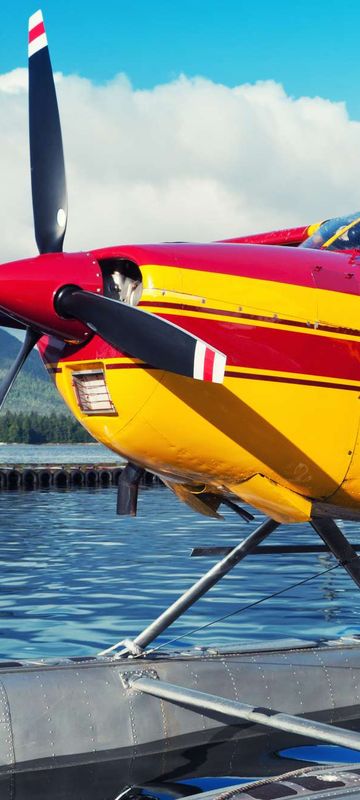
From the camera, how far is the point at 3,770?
30.6ft

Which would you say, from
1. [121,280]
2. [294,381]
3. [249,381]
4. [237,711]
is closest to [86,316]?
[121,280]

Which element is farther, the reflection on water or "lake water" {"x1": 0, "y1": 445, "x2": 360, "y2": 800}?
the reflection on water

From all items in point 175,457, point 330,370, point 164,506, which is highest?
point 330,370

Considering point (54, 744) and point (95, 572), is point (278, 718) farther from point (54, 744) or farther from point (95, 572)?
point (95, 572)

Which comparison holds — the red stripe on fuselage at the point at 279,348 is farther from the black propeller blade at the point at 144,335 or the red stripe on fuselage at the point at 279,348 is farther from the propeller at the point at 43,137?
the propeller at the point at 43,137

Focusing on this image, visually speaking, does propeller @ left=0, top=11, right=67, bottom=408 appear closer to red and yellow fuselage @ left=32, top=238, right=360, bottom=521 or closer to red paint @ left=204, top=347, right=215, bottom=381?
red and yellow fuselage @ left=32, top=238, right=360, bottom=521

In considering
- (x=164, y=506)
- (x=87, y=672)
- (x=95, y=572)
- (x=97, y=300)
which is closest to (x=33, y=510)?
(x=164, y=506)

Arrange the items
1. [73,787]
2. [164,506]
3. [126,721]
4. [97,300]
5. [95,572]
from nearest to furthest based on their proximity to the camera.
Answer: [97,300], [73,787], [126,721], [95,572], [164,506]

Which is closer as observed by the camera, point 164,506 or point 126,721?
point 126,721

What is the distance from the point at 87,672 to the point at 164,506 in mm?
45071

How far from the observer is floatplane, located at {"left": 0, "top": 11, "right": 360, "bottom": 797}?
759 cm

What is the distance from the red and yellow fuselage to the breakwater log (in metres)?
63.2

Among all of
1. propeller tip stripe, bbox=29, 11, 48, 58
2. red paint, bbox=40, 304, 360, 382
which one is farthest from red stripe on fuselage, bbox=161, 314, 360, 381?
propeller tip stripe, bbox=29, 11, 48, 58

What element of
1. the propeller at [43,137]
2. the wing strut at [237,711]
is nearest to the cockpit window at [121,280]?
the propeller at [43,137]
